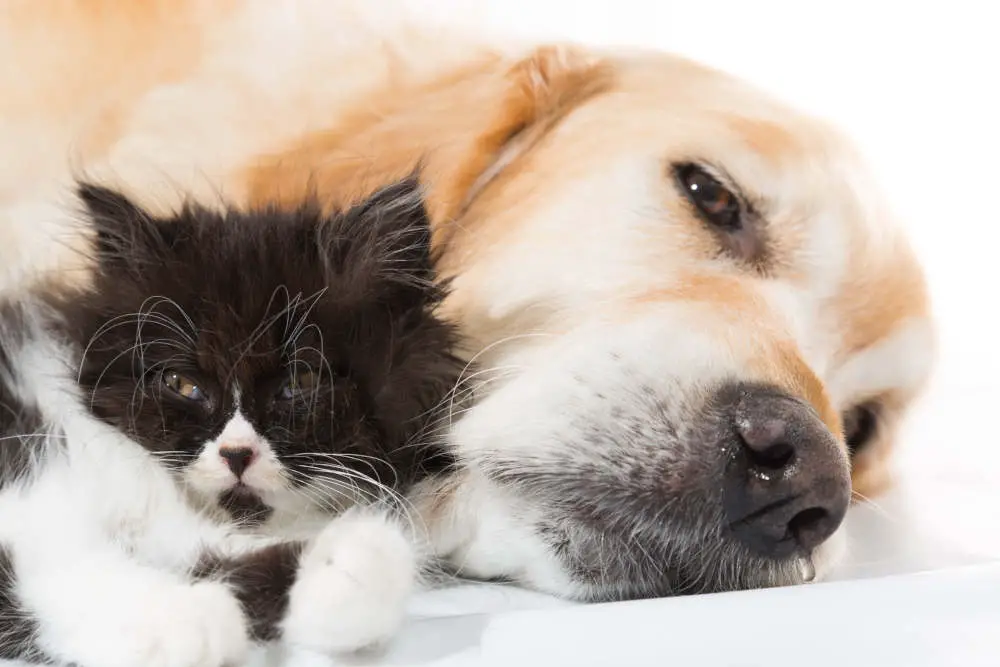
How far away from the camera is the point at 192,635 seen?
67cm

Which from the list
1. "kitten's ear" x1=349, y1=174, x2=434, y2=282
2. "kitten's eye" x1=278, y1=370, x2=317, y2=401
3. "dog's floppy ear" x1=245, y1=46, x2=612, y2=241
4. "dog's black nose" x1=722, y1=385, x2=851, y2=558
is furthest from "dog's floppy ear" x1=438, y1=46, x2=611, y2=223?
"dog's black nose" x1=722, y1=385, x2=851, y2=558

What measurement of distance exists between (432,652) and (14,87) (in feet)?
3.31

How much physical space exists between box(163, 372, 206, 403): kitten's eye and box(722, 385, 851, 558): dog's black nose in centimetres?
50

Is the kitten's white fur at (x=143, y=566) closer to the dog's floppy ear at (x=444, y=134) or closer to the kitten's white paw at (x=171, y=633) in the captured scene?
the kitten's white paw at (x=171, y=633)

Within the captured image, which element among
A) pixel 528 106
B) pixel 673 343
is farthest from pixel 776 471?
pixel 528 106

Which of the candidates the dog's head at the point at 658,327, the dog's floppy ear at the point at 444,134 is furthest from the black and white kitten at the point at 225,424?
the dog's floppy ear at the point at 444,134

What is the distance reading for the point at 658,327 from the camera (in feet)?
3.10

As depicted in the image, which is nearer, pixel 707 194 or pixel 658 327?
pixel 658 327

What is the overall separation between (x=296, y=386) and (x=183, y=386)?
0.36 ft

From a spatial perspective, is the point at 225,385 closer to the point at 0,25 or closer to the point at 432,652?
the point at 432,652

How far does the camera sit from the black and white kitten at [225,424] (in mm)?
748

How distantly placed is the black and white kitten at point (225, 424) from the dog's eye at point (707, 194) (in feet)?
1.07

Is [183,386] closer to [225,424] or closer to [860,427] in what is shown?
[225,424]

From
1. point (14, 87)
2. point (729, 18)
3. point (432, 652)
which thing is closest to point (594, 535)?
point (432, 652)
